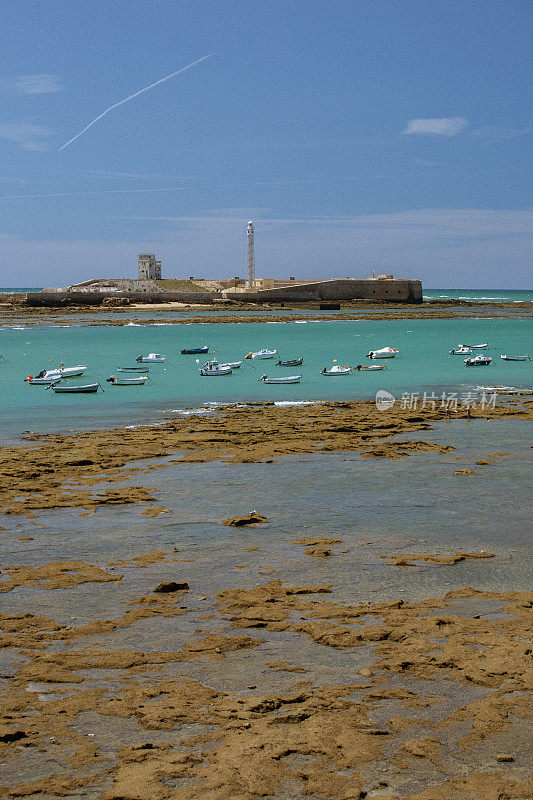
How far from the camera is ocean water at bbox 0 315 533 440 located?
33000 millimetres

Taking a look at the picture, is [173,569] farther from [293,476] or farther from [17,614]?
[293,476]

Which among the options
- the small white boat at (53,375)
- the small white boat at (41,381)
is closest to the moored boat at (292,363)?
the small white boat at (53,375)

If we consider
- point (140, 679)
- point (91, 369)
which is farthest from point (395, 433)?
point (91, 369)

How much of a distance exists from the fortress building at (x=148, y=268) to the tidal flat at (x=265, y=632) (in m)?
154

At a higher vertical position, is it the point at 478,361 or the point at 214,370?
the point at 478,361

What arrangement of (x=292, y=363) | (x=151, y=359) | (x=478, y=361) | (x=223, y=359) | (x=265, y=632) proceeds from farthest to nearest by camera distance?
1. (x=223, y=359)
2. (x=151, y=359)
3. (x=478, y=361)
4. (x=292, y=363)
5. (x=265, y=632)

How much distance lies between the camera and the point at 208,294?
158 m

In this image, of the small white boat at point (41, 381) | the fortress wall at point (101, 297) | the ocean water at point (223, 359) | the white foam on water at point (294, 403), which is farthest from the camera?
the fortress wall at point (101, 297)

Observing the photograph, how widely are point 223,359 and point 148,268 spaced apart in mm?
117266

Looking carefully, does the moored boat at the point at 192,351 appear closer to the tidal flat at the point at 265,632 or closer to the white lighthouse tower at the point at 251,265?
the tidal flat at the point at 265,632

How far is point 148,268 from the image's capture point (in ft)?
560

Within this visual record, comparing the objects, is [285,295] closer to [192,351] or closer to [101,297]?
[101,297]

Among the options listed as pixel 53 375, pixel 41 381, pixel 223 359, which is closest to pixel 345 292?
pixel 223 359

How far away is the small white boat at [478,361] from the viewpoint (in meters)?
49.8
